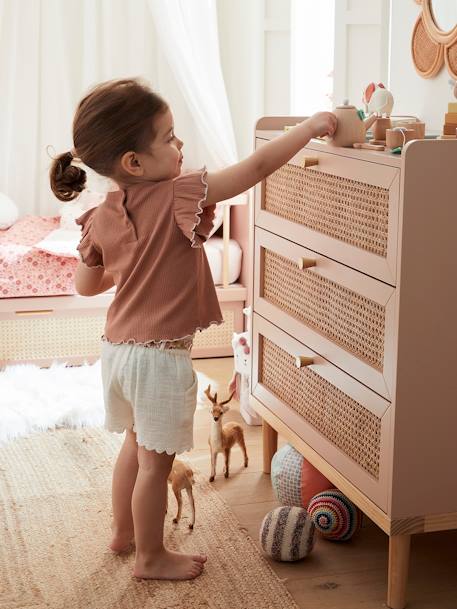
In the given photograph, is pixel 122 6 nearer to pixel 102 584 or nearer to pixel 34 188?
pixel 34 188

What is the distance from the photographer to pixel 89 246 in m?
1.95

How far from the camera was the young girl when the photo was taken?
1.80m

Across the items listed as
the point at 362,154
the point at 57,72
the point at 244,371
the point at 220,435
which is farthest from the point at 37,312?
the point at 362,154

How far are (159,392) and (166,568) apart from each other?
0.39 meters

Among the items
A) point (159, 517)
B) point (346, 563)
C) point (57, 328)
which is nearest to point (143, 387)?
point (159, 517)

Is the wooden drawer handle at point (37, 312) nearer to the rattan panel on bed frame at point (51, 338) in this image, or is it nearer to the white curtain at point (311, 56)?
the rattan panel on bed frame at point (51, 338)

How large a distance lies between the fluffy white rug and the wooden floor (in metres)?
0.68

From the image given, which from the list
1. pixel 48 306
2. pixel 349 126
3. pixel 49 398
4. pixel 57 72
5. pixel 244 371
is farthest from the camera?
pixel 57 72

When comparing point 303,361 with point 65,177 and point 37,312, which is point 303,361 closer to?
point 65,177

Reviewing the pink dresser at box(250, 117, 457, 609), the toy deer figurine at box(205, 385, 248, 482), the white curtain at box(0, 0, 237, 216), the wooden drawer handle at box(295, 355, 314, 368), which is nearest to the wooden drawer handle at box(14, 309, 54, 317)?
the white curtain at box(0, 0, 237, 216)

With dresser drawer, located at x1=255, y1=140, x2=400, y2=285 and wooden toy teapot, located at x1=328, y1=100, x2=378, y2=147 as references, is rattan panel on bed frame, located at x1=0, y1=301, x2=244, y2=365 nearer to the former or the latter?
dresser drawer, located at x1=255, y1=140, x2=400, y2=285

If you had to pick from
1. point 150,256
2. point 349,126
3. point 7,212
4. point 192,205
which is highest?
point 349,126

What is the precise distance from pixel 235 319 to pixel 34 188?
1.13 meters

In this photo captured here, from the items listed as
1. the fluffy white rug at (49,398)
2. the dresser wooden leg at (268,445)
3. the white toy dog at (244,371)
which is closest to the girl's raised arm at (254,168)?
the dresser wooden leg at (268,445)
